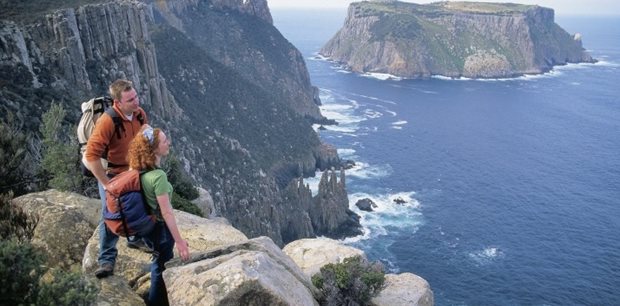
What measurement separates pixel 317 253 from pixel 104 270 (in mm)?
12840

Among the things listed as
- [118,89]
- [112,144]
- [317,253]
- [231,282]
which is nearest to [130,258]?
[112,144]

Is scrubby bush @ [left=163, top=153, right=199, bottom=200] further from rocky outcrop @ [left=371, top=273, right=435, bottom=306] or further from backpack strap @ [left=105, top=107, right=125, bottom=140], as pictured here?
backpack strap @ [left=105, top=107, right=125, bottom=140]

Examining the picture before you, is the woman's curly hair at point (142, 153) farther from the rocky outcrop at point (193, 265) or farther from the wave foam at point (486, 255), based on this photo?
the wave foam at point (486, 255)

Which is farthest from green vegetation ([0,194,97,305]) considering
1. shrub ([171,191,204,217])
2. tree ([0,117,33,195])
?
shrub ([171,191,204,217])

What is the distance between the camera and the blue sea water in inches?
2972

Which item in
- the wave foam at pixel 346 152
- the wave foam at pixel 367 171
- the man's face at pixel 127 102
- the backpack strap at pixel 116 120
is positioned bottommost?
the wave foam at pixel 367 171

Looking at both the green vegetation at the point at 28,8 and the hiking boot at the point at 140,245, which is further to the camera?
the green vegetation at the point at 28,8

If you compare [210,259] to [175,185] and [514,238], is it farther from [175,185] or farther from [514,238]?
[514,238]

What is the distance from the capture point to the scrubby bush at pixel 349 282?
17.2 metres

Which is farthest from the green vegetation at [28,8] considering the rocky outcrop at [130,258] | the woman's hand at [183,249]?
the woman's hand at [183,249]

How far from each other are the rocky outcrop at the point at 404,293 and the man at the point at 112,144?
392 inches

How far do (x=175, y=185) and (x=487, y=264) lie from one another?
2426 inches

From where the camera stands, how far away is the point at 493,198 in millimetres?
103812

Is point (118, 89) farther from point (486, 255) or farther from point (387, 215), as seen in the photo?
point (387, 215)
